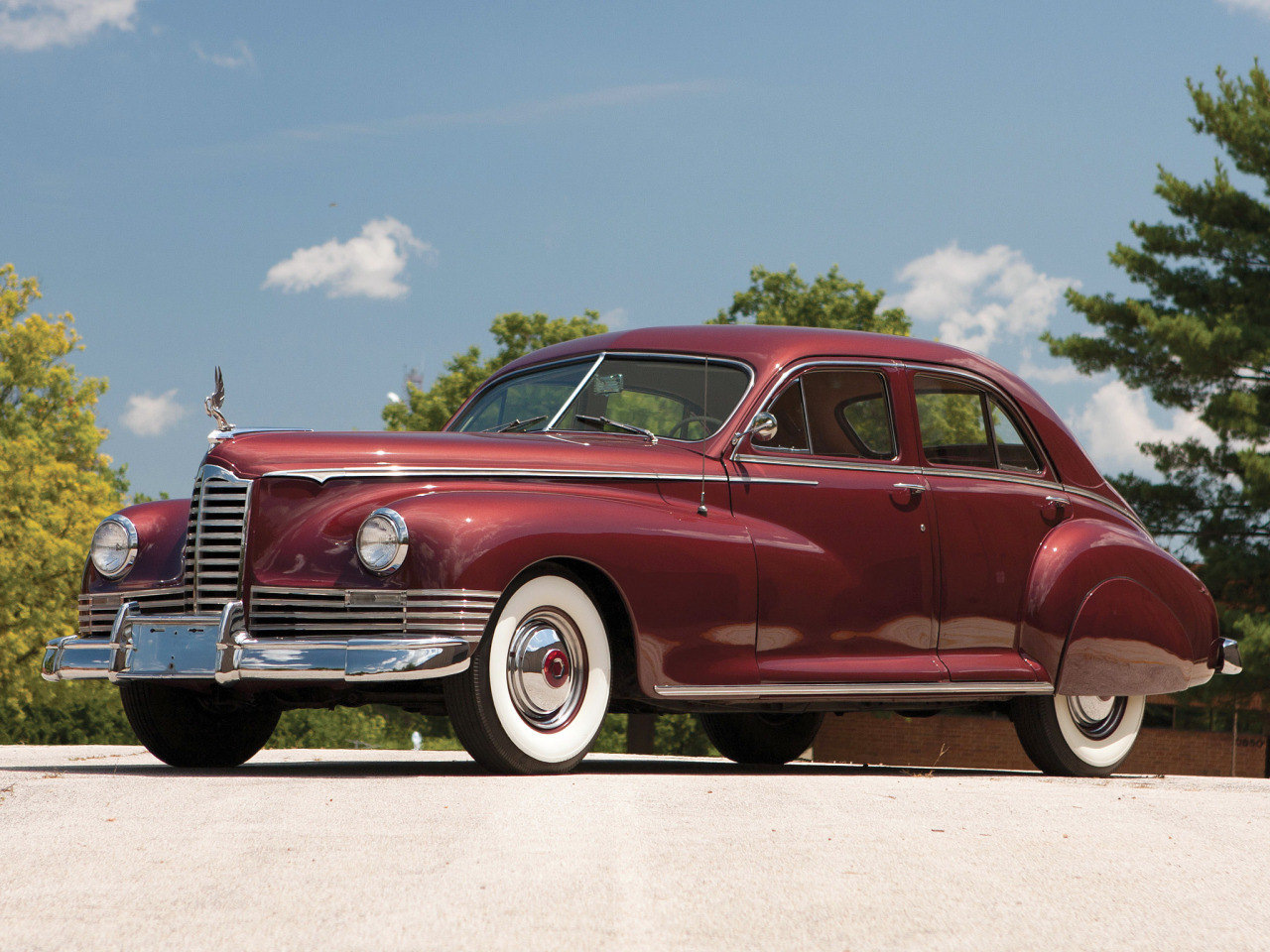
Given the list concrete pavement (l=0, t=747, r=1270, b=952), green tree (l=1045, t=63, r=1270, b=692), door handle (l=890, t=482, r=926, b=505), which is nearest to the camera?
concrete pavement (l=0, t=747, r=1270, b=952)

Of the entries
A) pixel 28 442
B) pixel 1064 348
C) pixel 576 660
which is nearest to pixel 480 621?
pixel 576 660

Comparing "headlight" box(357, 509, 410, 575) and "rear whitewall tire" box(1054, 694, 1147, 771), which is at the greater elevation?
"headlight" box(357, 509, 410, 575)

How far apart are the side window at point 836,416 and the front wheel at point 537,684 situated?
1562mm

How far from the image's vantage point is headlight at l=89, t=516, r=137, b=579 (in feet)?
23.9

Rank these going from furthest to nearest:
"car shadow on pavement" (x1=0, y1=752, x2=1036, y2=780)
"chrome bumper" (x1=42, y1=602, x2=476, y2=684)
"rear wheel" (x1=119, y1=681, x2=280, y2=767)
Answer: "rear wheel" (x1=119, y1=681, x2=280, y2=767) < "car shadow on pavement" (x1=0, y1=752, x2=1036, y2=780) < "chrome bumper" (x1=42, y1=602, x2=476, y2=684)

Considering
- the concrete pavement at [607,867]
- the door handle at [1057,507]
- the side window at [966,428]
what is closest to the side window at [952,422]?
the side window at [966,428]

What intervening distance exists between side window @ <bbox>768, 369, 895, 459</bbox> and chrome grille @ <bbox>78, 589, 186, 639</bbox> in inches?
115

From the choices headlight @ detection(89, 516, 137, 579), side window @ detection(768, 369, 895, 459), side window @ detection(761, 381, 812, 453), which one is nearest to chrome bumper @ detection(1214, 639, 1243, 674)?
side window @ detection(768, 369, 895, 459)

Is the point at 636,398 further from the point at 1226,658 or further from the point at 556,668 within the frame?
the point at 1226,658

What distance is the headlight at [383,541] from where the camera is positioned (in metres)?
6.29

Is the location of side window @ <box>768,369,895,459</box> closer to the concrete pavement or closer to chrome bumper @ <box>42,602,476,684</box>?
the concrete pavement

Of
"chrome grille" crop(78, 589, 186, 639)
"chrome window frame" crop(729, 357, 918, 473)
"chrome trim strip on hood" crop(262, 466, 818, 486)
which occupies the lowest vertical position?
"chrome grille" crop(78, 589, 186, 639)

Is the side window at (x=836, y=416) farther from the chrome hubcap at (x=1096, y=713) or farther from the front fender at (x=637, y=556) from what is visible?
the chrome hubcap at (x=1096, y=713)

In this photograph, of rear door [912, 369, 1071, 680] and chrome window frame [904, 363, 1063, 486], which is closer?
rear door [912, 369, 1071, 680]
